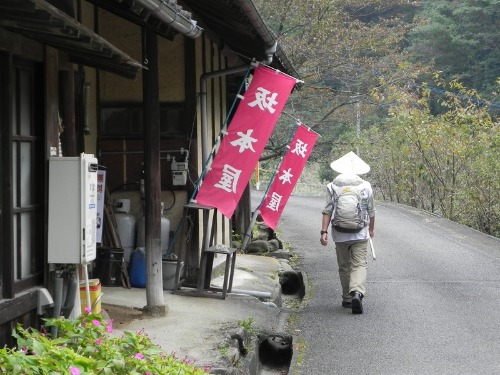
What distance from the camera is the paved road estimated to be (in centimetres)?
880

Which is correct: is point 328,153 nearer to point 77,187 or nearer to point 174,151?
point 174,151

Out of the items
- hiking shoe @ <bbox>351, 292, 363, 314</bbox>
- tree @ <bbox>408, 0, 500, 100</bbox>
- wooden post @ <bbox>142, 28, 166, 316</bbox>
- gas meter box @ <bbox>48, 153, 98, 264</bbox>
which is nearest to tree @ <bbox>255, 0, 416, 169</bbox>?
hiking shoe @ <bbox>351, 292, 363, 314</bbox>

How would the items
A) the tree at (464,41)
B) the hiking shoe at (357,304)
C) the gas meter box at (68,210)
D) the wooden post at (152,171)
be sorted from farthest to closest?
the tree at (464,41) → the hiking shoe at (357,304) → the wooden post at (152,171) → the gas meter box at (68,210)

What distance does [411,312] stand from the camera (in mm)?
11461

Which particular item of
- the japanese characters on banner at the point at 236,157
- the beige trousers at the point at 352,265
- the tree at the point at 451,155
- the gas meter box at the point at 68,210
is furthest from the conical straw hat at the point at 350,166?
the tree at the point at 451,155

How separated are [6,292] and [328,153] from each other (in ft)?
82.9

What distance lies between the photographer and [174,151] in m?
11.7

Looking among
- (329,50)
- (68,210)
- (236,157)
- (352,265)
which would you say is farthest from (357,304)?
(329,50)

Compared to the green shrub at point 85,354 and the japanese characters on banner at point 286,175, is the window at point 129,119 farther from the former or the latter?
the green shrub at point 85,354

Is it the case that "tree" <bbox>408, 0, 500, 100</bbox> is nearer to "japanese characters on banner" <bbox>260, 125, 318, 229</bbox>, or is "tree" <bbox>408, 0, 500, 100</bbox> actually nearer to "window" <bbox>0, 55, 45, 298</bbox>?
"japanese characters on banner" <bbox>260, 125, 318, 229</bbox>

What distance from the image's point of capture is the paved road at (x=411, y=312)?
8.80 m

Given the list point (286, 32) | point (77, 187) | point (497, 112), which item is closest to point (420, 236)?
point (286, 32)

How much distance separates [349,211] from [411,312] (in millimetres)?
1595

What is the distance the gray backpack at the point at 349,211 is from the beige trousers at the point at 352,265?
0.29 m
